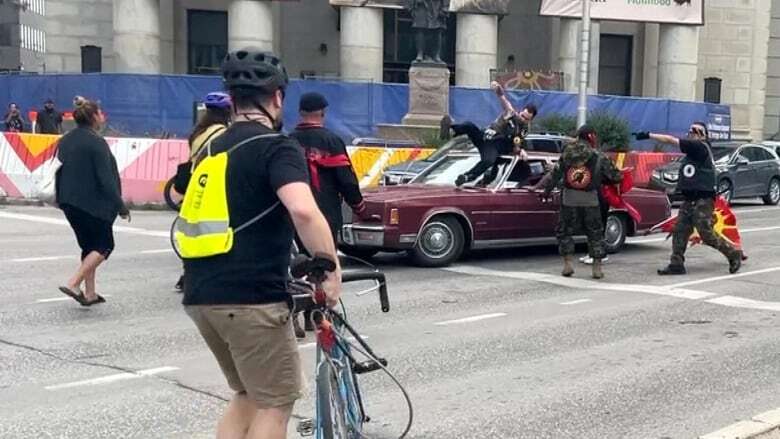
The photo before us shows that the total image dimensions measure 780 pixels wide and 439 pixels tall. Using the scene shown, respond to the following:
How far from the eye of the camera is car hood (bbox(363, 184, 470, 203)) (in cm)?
1185

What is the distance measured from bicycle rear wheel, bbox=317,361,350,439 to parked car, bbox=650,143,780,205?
1921 cm

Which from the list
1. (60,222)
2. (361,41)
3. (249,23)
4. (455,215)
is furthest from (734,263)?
(249,23)

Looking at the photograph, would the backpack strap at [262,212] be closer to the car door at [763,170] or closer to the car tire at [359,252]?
the car tire at [359,252]

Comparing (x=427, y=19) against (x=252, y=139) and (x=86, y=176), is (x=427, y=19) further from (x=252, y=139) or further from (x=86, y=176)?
(x=252, y=139)

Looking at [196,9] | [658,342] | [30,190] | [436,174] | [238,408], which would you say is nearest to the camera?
[238,408]

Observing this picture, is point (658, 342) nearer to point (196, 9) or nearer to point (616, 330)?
point (616, 330)

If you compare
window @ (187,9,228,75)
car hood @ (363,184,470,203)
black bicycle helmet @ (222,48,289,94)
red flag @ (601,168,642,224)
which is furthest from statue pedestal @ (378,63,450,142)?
black bicycle helmet @ (222,48,289,94)

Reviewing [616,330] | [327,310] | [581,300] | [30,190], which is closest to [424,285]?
[581,300]

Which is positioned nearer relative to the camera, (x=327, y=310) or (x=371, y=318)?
(x=327, y=310)

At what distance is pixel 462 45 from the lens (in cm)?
3509

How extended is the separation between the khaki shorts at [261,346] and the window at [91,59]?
117ft

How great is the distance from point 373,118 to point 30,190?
37.6 feet

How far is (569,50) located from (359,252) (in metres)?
26.4

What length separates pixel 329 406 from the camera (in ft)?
13.8
